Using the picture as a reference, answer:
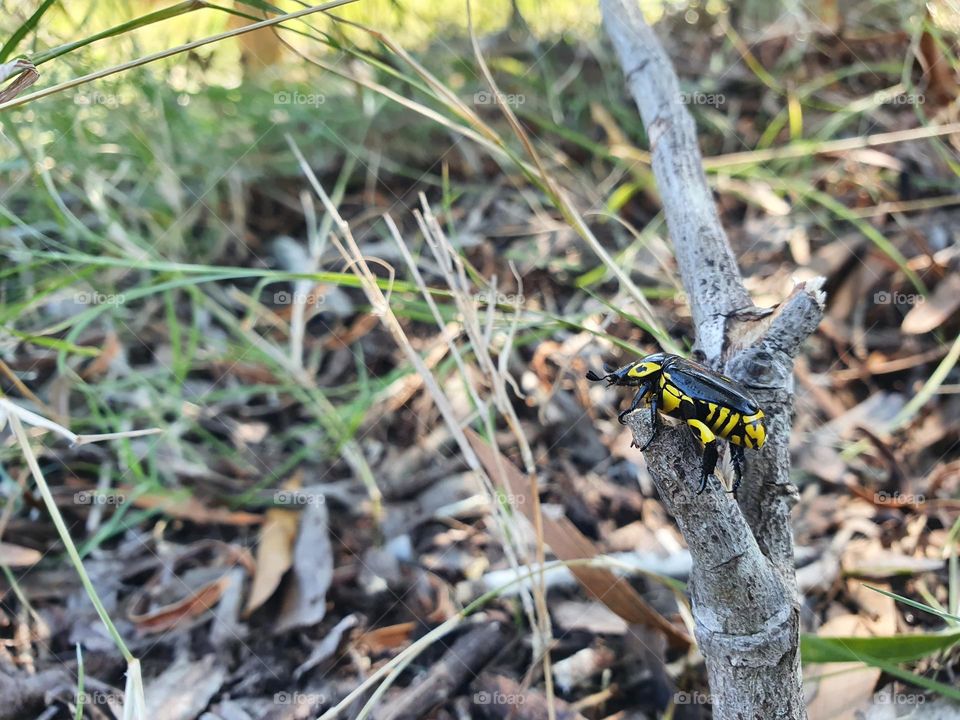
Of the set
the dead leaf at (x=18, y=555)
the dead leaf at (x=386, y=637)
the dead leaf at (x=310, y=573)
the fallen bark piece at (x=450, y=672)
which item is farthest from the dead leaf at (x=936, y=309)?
the dead leaf at (x=18, y=555)

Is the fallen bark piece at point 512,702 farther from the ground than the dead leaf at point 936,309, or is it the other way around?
the dead leaf at point 936,309

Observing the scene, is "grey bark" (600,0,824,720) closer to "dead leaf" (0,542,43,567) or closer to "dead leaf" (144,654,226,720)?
"dead leaf" (144,654,226,720)

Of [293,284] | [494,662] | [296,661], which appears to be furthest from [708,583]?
[293,284]

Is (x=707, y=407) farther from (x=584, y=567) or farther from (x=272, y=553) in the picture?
(x=272, y=553)

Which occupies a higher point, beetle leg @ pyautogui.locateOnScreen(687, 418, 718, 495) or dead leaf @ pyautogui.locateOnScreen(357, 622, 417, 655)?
beetle leg @ pyautogui.locateOnScreen(687, 418, 718, 495)

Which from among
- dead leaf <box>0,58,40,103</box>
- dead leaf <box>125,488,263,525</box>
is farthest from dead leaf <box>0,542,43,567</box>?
dead leaf <box>0,58,40,103</box>

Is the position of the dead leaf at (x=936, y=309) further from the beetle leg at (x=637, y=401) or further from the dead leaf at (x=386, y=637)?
the dead leaf at (x=386, y=637)

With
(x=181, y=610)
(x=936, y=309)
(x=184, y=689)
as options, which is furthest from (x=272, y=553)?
(x=936, y=309)
